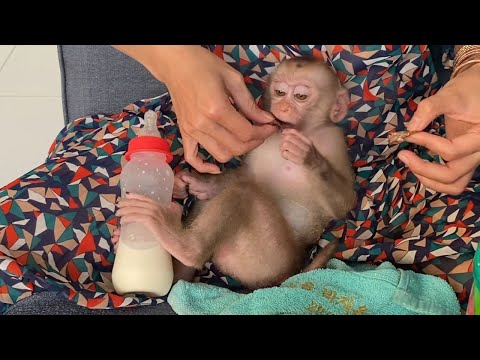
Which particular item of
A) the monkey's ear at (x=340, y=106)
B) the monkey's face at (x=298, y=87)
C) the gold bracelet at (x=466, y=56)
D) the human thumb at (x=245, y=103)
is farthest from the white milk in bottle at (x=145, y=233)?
the gold bracelet at (x=466, y=56)

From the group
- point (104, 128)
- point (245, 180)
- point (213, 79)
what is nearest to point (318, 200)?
point (245, 180)

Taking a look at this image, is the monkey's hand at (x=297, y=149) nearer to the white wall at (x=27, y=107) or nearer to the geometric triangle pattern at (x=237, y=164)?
the geometric triangle pattern at (x=237, y=164)

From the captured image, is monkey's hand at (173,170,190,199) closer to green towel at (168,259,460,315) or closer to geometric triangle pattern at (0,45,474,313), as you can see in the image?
geometric triangle pattern at (0,45,474,313)

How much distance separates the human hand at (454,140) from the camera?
990 millimetres

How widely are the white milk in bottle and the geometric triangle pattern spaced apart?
0.03 metres

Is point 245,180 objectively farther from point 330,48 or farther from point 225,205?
point 330,48

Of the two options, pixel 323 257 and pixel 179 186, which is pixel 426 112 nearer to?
pixel 323 257

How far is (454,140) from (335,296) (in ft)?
1.07

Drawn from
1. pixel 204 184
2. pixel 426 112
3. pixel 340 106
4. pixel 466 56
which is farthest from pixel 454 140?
pixel 204 184

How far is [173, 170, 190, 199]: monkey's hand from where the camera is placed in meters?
1.25

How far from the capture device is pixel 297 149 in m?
1.18

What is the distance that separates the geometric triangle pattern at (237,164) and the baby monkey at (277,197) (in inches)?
1.4

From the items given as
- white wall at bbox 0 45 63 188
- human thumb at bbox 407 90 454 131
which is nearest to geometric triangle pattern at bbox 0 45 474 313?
human thumb at bbox 407 90 454 131

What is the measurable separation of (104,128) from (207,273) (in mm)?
412
